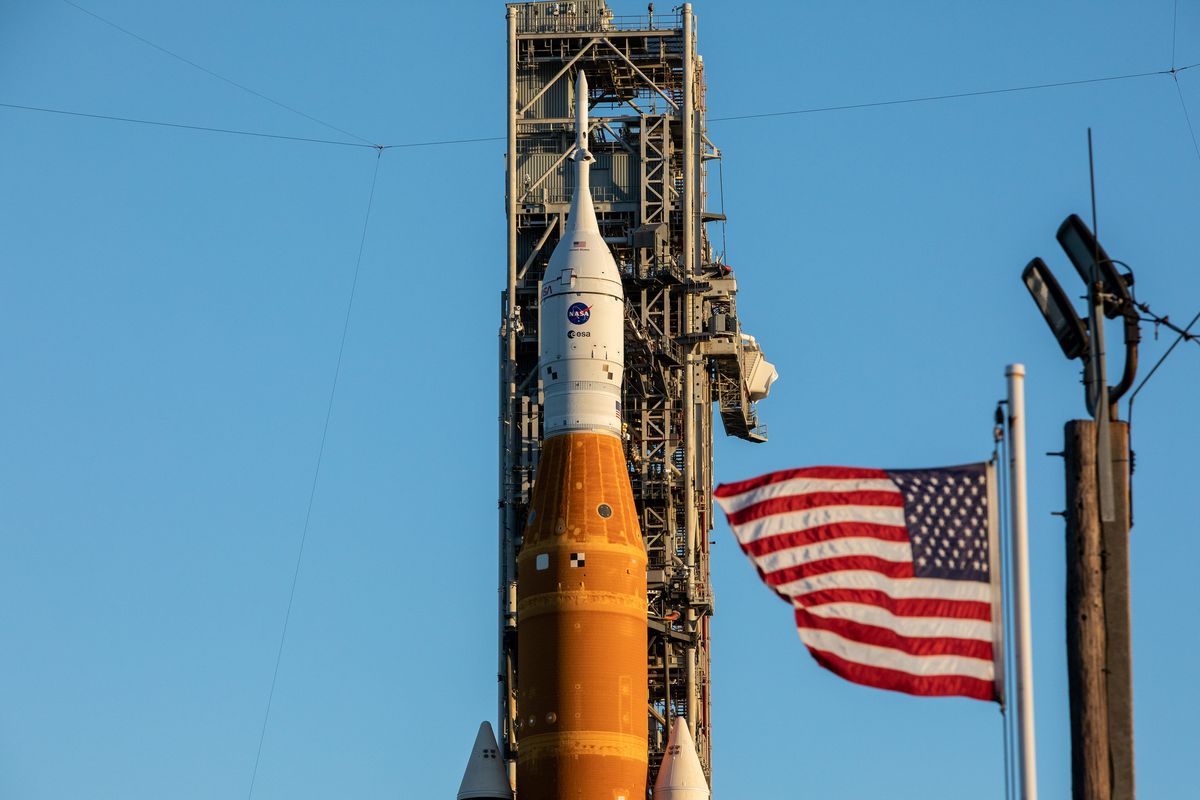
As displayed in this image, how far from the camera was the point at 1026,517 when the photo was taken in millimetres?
29688

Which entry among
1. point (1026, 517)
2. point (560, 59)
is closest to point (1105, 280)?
point (1026, 517)

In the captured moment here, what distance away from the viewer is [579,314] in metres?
78.2

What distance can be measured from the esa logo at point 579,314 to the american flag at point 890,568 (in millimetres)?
46574

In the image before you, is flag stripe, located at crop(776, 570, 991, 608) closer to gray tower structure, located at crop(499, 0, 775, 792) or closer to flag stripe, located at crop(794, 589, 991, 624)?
flag stripe, located at crop(794, 589, 991, 624)

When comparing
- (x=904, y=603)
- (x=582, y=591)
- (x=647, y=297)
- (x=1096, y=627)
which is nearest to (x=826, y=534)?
(x=904, y=603)

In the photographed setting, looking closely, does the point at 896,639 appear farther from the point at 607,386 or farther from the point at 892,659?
the point at 607,386

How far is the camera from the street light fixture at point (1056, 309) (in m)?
31.9

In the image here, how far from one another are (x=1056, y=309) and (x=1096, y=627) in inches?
179

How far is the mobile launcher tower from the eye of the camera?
75625 mm

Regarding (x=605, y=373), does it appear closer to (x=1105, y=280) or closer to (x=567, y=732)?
(x=567, y=732)

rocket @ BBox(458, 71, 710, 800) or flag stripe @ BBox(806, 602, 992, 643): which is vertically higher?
rocket @ BBox(458, 71, 710, 800)

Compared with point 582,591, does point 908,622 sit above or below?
below

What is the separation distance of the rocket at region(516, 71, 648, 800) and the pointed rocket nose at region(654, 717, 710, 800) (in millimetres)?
1333

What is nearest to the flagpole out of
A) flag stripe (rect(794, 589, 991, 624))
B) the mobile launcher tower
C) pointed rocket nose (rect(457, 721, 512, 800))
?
flag stripe (rect(794, 589, 991, 624))
